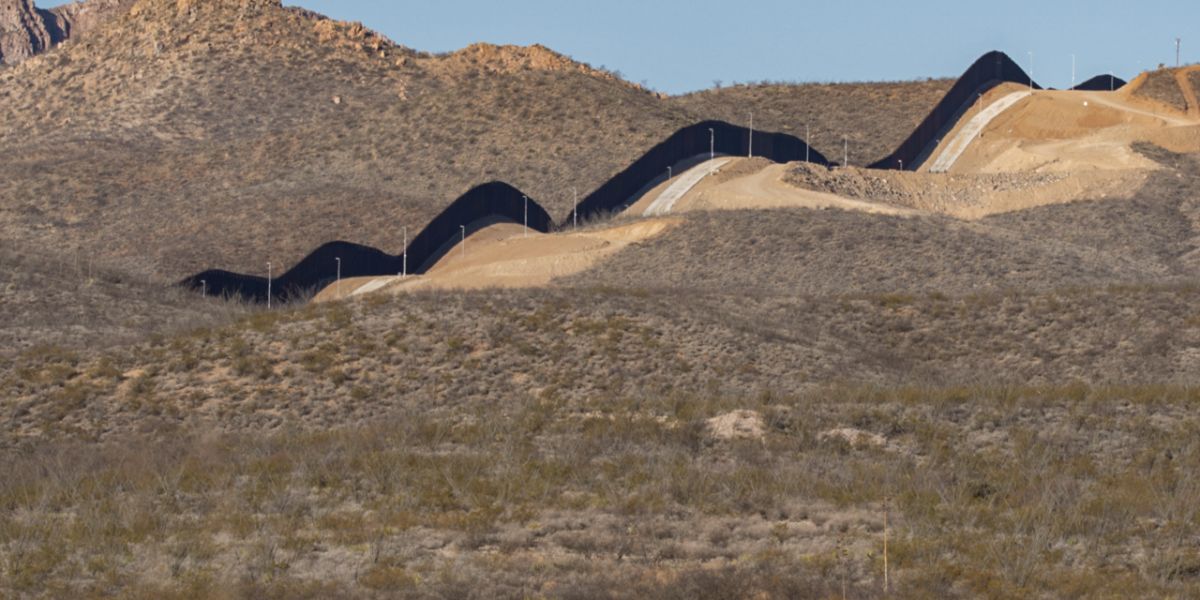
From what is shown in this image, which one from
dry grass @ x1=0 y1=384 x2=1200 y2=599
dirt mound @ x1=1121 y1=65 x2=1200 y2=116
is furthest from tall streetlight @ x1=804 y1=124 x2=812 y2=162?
dry grass @ x1=0 y1=384 x2=1200 y2=599

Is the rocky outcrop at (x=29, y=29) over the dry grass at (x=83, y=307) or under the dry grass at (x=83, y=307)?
over

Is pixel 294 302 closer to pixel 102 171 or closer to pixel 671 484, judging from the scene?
pixel 102 171

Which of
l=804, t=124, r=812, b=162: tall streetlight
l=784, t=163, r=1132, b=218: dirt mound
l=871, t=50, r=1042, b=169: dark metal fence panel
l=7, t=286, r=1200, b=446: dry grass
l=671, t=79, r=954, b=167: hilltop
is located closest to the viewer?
l=7, t=286, r=1200, b=446: dry grass

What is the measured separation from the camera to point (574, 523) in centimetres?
Answer: 2562

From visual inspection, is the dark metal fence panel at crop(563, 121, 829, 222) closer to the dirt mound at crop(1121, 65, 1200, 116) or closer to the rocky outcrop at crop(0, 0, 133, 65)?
the dirt mound at crop(1121, 65, 1200, 116)

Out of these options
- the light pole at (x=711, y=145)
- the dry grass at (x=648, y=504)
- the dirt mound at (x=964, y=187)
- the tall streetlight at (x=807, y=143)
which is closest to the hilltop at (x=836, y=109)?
the tall streetlight at (x=807, y=143)

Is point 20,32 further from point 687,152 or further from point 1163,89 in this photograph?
point 1163,89

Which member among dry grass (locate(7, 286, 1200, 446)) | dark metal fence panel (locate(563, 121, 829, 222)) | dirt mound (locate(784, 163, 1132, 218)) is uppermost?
dark metal fence panel (locate(563, 121, 829, 222))

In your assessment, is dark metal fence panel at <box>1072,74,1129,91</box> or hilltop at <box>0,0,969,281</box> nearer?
hilltop at <box>0,0,969,281</box>

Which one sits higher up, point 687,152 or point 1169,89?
point 1169,89

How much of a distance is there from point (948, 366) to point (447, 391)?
15173mm

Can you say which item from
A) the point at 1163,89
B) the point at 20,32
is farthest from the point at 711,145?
the point at 20,32

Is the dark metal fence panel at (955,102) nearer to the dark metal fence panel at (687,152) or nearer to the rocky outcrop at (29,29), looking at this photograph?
the dark metal fence panel at (687,152)

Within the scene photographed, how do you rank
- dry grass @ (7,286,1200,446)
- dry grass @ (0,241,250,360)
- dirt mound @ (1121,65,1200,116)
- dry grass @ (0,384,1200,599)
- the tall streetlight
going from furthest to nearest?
dirt mound @ (1121,65,1200,116)
the tall streetlight
dry grass @ (0,241,250,360)
dry grass @ (7,286,1200,446)
dry grass @ (0,384,1200,599)
